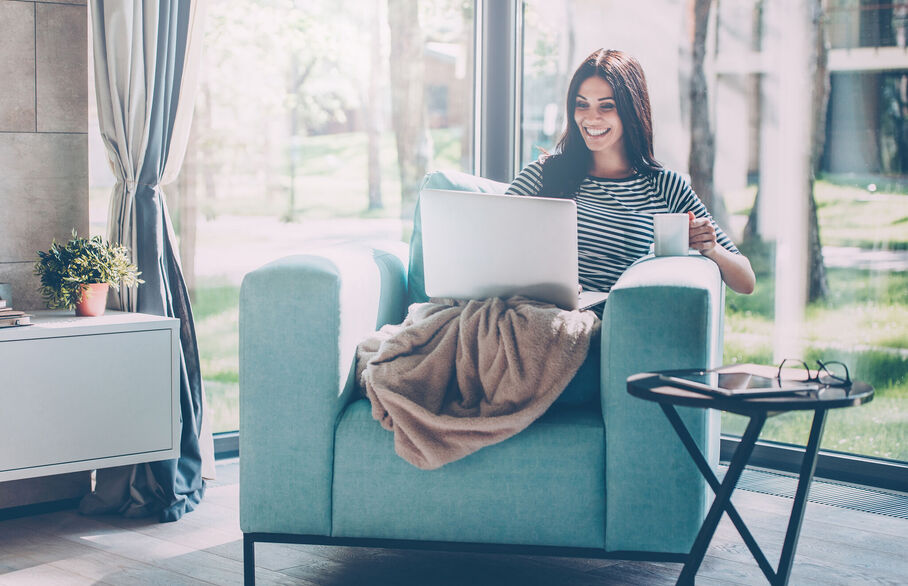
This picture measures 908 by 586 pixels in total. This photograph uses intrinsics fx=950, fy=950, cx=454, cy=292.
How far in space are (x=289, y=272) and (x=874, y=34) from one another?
1969 mm

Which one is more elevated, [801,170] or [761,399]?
[801,170]

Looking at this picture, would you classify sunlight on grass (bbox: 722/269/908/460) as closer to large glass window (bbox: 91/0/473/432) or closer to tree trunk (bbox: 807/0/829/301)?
tree trunk (bbox: 807/0/829/301)

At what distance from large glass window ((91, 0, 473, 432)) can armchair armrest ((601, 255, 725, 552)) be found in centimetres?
189

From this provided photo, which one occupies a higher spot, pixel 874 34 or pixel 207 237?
pixel 874 34

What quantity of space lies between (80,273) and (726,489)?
1.67m

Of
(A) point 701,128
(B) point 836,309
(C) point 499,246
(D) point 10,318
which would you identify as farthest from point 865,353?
(D) point 10,318

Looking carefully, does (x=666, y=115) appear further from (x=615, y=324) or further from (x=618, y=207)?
(x=615, y=324)

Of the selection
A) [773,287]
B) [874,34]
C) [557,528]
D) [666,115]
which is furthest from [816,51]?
[557,528]

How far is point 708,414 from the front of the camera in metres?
1.85

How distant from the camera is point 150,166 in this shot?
102 inches

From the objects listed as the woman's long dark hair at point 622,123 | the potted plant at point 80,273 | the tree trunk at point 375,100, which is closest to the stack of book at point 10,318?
the potted plant at point 80,273

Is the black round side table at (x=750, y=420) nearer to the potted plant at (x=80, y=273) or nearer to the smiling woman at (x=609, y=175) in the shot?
the smiling woman at (x=609, y=175)

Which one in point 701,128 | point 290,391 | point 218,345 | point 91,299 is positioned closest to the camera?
point 290,391

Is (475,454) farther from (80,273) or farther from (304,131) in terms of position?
(304,131)
